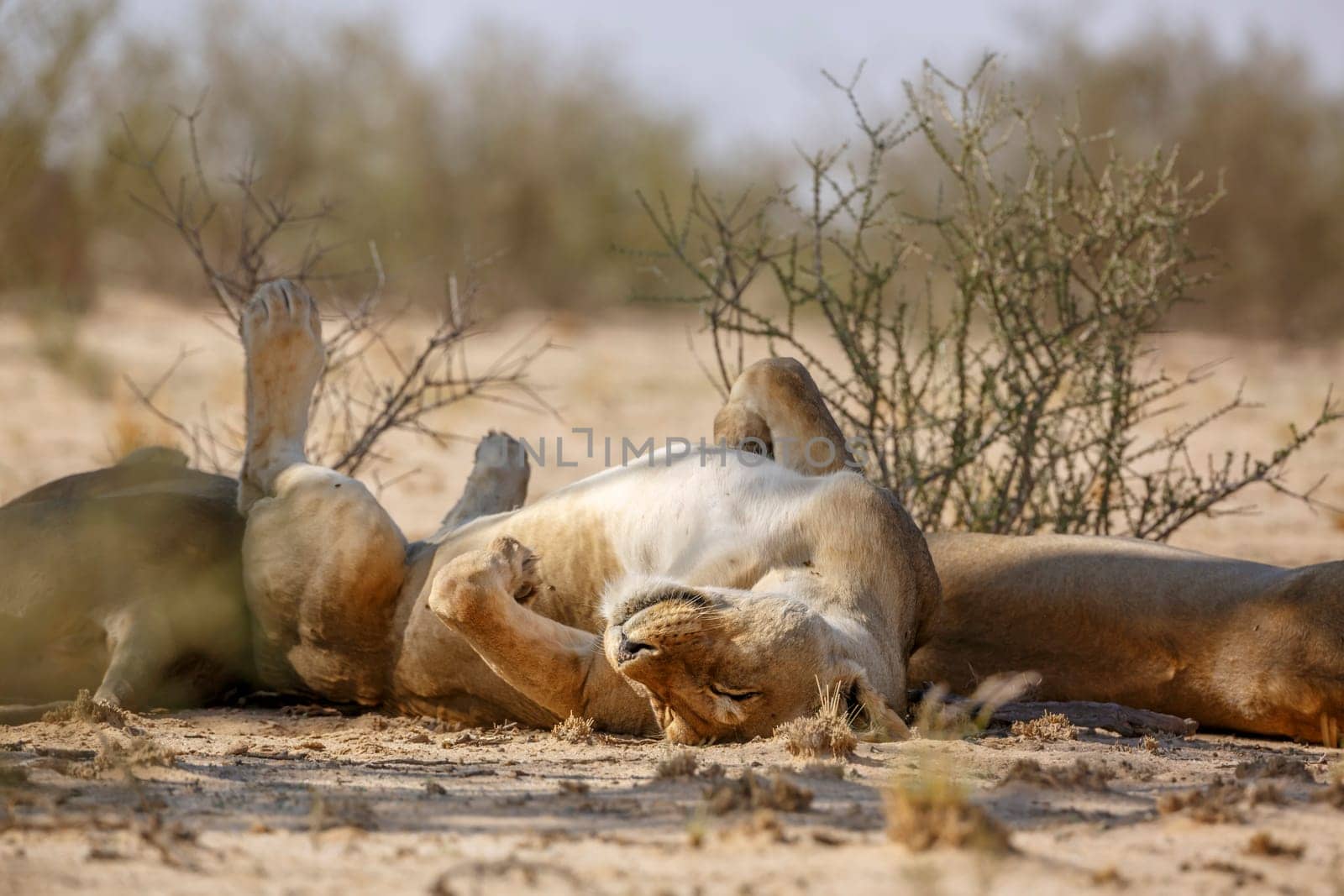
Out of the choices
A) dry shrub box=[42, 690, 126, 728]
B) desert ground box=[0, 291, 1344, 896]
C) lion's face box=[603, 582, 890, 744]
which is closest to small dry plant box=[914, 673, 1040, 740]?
desert ground box=[0, 291, 1344, 896]

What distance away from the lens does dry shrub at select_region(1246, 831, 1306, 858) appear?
2.36 meters

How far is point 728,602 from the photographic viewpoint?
3.28m

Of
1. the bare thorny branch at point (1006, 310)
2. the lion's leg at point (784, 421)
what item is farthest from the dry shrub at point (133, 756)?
the bare thorny branch at point (1006, 310)

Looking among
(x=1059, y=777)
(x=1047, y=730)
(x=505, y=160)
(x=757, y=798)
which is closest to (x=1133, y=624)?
(x=1047, y=730)

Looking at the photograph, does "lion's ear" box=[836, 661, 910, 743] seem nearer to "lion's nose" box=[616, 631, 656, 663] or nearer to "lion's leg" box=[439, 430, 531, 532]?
"lion's nose" box=[616, 631, 656, 663]

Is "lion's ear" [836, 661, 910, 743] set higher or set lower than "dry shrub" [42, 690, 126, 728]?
higher

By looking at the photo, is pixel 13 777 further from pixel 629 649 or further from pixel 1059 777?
pixel 1059 777

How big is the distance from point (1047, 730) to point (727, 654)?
3.28 ft

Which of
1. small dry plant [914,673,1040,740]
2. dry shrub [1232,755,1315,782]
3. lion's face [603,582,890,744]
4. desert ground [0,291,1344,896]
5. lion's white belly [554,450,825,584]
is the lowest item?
desert ground [0,291,1344,896]

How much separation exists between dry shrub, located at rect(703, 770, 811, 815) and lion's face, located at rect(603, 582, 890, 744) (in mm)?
534

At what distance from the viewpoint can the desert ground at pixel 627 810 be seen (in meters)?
2.23

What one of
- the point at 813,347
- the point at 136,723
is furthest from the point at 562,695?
the point at 813,347

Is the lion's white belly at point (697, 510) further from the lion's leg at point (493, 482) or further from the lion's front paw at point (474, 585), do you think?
the lion's leg at point (493, 482)

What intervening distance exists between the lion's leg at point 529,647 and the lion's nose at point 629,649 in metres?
0.55
